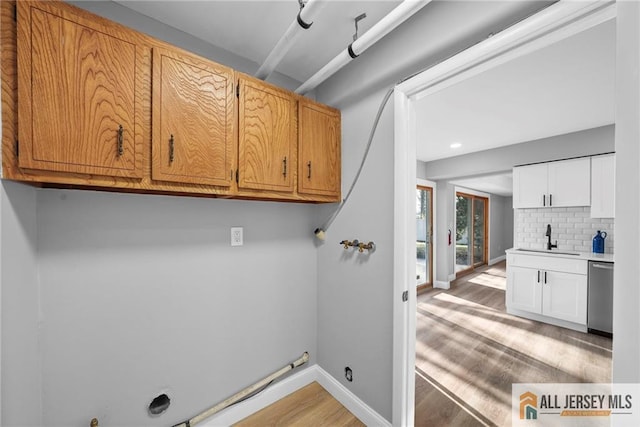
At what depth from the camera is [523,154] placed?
3766 millimetres

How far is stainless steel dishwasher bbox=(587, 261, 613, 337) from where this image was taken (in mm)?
2977

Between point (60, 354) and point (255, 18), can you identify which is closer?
point (60, 354)

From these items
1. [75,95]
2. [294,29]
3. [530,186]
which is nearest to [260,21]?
[294,29]

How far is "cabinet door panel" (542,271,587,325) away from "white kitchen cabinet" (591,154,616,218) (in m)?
0.88

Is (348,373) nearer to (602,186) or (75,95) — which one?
(75,95)

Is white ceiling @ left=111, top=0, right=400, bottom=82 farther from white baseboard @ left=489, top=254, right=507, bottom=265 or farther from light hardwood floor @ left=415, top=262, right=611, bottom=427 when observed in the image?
white baseboard @ left=489, top=254, right=507, bottom=265

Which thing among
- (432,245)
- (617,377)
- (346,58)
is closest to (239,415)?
(617,377)

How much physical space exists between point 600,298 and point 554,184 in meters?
1.52

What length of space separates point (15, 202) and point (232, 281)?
107cm

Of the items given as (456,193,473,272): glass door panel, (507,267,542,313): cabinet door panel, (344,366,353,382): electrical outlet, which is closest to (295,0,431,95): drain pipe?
(344,366,353,382): electrical outlet

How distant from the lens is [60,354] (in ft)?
3.95

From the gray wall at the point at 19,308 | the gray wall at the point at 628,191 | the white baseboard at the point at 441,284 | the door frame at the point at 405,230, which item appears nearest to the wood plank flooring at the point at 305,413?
the door frame at the point at 405,230

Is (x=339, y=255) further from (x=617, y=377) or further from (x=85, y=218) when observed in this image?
(x=85, y=218)

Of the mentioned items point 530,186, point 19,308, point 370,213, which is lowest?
point 19,308
